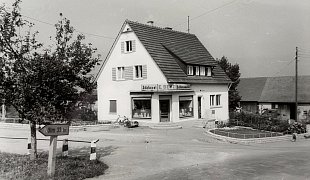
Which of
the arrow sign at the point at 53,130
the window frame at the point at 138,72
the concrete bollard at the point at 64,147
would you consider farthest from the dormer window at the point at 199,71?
the arrow sign at the point at 53,130

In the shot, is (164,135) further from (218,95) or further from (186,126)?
(218,95)

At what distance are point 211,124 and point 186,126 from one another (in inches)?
96.8

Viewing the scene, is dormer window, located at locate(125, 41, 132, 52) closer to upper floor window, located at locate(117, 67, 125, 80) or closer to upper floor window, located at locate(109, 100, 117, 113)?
upper floor window, located at locate(117, 67, 125, 80)

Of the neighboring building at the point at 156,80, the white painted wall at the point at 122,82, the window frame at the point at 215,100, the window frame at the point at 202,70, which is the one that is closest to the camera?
the neighboring building at the point at 156,80

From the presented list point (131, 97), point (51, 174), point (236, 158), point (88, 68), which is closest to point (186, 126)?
point (131, 97)

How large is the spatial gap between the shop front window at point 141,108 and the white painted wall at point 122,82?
0.63 metres

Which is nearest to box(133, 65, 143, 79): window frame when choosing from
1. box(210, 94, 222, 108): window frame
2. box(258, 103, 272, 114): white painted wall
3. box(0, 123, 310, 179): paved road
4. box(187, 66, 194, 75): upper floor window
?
box(187, 66, 194, 75): upper floor window

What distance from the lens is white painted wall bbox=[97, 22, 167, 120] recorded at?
31297 mm

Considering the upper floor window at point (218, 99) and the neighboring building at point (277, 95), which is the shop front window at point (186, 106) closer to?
the upper floor window at point (218, 99)

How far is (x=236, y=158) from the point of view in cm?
1525

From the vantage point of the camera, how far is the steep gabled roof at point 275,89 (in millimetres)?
45156

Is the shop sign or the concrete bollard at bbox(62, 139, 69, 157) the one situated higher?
the shop sign

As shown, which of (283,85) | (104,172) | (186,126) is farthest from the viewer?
(283,85)

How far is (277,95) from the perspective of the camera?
155 ft
